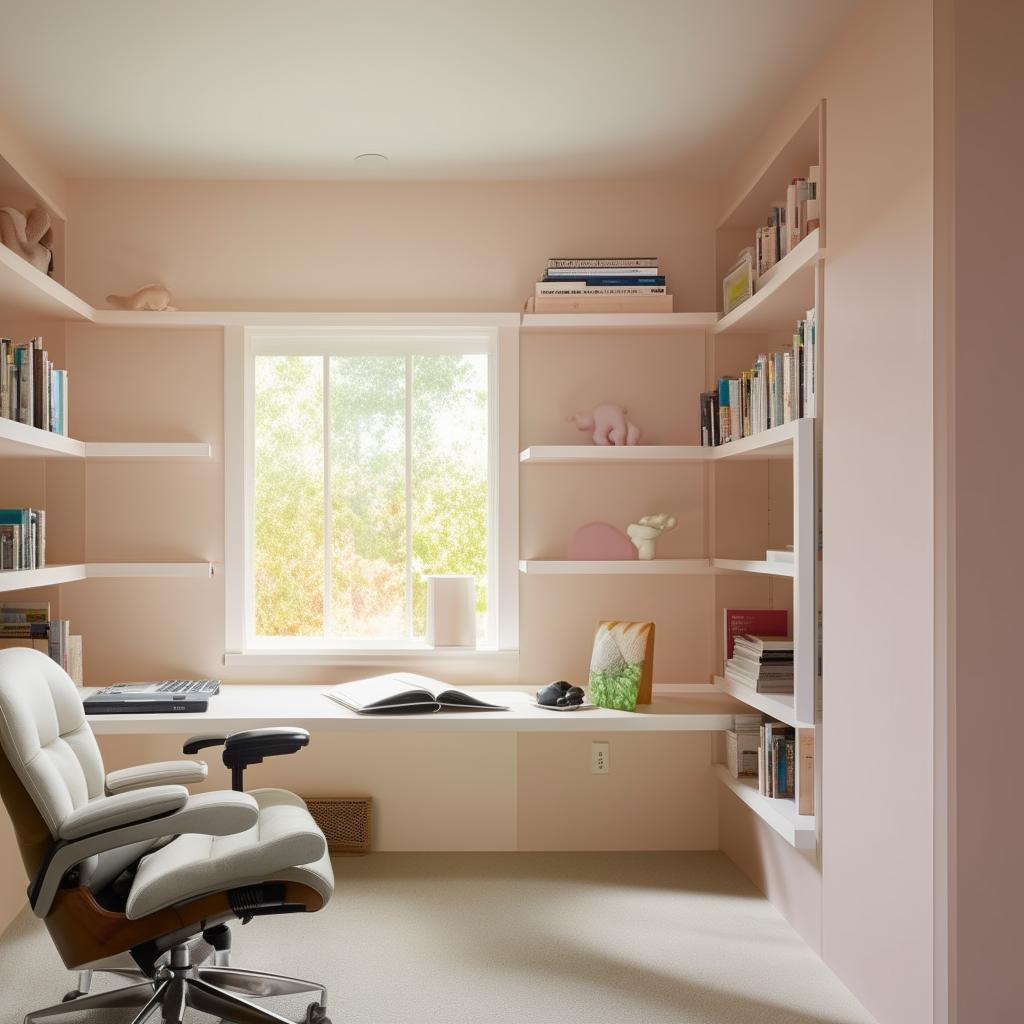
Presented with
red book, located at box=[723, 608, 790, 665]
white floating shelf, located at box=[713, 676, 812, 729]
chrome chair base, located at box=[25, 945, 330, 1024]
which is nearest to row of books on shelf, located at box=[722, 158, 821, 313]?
red book, located at box=[723, 608, 790, 665]

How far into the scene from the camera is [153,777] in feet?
8.27

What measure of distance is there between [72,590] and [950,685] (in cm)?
312

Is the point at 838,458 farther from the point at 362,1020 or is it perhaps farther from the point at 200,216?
the point at 200,216

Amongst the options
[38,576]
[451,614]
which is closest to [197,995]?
[38,576]

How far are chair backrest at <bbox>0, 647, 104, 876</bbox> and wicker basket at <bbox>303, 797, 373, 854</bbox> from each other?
131 centimetres

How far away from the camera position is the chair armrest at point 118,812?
6.59ft

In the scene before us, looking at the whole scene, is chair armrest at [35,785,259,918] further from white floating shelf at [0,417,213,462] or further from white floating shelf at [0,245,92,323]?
white floating shelf at [0,245,92,323]

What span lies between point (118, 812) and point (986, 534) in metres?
1.89

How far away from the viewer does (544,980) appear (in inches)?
104

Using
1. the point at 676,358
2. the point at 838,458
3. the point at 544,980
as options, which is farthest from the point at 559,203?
the point at 544,980

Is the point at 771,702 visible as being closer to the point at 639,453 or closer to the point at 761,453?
the point at 761,453

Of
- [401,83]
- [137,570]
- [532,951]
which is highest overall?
[401,83]

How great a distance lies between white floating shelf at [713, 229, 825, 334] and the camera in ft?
9.07

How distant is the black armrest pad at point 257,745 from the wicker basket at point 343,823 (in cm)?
109
